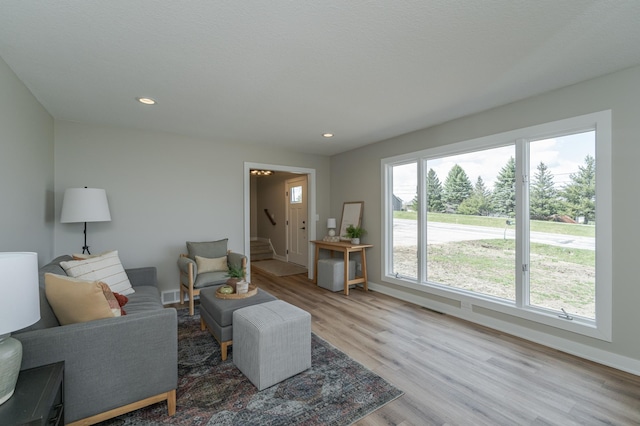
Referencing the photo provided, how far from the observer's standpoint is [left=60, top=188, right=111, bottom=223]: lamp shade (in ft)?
9.66

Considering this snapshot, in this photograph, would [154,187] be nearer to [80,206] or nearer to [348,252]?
[80,206]

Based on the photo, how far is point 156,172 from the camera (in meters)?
3.89

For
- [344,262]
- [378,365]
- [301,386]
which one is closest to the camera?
[301,386]

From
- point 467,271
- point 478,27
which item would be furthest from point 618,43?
point 467,271

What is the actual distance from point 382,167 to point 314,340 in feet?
9.27

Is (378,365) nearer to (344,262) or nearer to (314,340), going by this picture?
(314,340)

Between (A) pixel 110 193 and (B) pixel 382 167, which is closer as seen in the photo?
(A) pixel 110 193

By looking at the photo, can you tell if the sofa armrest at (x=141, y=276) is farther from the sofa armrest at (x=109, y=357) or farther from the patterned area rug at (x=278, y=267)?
the patterned area rug at (x=278, y=267)

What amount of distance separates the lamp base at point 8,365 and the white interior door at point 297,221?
5157 mm

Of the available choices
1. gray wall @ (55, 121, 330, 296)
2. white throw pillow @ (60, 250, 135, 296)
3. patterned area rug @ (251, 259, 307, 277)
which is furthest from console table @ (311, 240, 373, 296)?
white throw pillow @ (60, 250, 135, 296)

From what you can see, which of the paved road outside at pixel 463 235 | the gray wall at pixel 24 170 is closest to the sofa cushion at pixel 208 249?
the gray wall at pixel 24 170

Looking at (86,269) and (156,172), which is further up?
(156,172)

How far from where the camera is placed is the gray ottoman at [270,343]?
198 cm

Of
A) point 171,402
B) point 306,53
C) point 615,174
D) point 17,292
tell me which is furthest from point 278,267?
point 615,174
